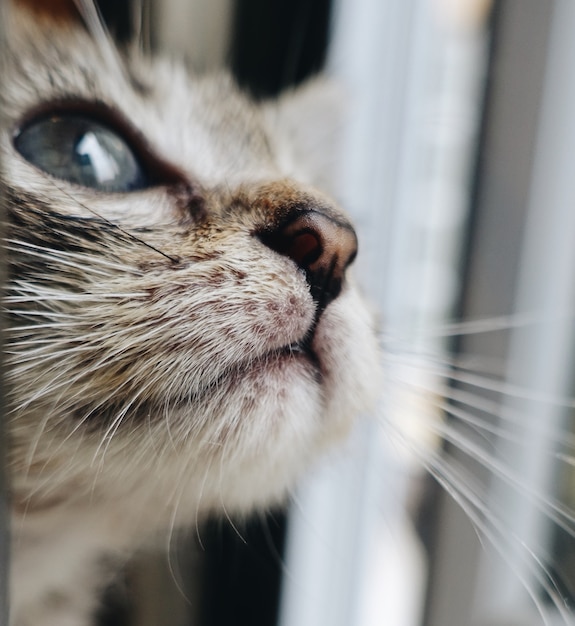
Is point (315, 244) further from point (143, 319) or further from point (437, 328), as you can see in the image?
point (437, 328)

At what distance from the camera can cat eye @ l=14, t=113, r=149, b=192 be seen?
1.09 ft

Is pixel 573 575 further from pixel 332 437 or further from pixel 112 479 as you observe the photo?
pixel 112 479

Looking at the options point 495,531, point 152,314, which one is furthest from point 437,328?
point 152,314

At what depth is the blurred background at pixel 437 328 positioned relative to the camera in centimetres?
48

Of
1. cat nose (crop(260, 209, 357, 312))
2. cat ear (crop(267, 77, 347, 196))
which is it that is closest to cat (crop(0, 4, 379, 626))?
cat nose (crop(260, 209, 357, 312))

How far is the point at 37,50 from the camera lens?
386mm

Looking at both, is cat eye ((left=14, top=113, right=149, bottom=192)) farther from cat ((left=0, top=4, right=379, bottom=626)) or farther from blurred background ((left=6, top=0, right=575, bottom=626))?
Answer: blurred background ((left=6, top=0, right=575, bottom=626))

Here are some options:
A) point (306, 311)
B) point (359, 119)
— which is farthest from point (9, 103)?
point (359, 119)

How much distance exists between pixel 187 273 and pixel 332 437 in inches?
5.8

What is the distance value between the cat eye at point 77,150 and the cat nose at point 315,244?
4.2 inches

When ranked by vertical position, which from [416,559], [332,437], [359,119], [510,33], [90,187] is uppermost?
[510,33]

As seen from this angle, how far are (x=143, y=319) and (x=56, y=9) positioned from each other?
9.7 inches

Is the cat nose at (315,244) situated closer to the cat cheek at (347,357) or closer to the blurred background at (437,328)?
the cat cheek at (347,357)

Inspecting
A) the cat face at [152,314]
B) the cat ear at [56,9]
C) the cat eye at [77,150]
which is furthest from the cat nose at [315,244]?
the cat ear at [56,9]
